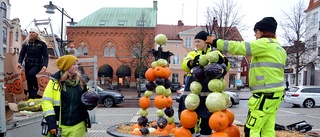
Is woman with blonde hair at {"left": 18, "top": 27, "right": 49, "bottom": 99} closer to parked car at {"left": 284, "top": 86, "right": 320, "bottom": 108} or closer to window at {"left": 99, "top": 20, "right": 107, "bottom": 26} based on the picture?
parked car at {"left": 284, "top": 86, "right": 320, "bottom": 108}

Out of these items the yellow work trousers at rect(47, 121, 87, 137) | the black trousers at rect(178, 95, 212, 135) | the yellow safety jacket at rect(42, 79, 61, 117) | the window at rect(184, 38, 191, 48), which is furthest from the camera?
the window at rect(184, 38, 191, 48)

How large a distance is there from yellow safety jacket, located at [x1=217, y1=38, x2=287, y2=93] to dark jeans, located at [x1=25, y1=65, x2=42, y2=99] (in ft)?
14.1

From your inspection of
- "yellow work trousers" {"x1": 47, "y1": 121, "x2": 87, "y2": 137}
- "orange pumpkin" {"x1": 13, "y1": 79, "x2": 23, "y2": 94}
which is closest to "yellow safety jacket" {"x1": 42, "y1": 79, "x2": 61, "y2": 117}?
"yellow work trousers" {"x1": 47, "y1": 121, "x2": 87, "y2": 137}

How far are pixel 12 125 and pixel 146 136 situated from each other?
404cm

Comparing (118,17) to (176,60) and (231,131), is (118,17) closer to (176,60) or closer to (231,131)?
(176,60)

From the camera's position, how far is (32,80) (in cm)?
677

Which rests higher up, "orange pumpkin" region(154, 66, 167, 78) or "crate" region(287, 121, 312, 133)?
"orange pumpkin" region(154, 66, 167, 78)

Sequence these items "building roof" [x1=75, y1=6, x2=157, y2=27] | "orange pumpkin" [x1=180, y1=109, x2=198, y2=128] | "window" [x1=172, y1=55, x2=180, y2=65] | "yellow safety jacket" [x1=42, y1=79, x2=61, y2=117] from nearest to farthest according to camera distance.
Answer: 1. "yellow safety jacket" [x1=42, y1=79, x2=61, y2=117]
2. "orange pumpkin" [x1=180, y1=109, x2=198, y2=128]
3. "building roof" [x1=75, y1=6, x2=157, y2=27]
4. "window" [x1=172, y1=55, x2=180, y2=65]

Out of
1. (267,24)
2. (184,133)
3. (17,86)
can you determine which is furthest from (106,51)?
(267,24)

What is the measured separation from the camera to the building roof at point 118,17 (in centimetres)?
4700

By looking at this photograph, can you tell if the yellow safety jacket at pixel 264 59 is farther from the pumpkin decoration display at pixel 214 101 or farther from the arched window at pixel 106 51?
the arched window at pixel 106 51

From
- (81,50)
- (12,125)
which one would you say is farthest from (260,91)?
(81,50)

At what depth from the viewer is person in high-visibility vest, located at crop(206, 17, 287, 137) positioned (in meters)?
4.22

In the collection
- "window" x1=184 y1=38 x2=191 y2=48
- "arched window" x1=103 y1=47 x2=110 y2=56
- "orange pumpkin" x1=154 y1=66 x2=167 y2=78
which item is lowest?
"orange pumpkin" x1=154 y1=66 x2=167 y2=78
